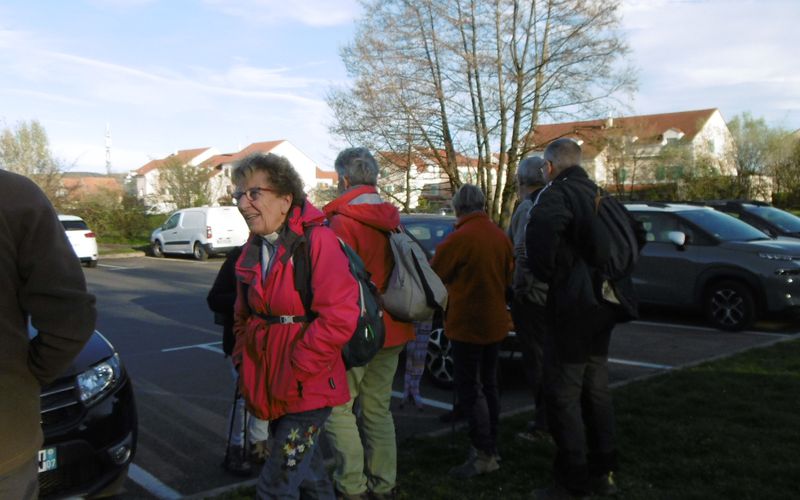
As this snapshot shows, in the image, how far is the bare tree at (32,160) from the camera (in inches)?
1359

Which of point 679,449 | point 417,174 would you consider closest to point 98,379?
point 679,449

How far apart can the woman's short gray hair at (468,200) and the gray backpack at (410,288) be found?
986 mm

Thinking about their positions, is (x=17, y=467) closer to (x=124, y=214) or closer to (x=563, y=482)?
(x=563, y=482)

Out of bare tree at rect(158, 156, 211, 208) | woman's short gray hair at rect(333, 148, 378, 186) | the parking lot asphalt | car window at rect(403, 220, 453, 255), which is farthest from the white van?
woman's short gray hair at rect(333, 148, 378, 186)

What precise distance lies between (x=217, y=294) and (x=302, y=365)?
2041 millimetres

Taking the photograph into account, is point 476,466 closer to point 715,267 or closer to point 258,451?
point 258,451

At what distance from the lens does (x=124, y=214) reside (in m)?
35.4

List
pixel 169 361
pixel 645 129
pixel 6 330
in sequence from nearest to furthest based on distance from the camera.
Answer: pixel 6 330, pixel 169 361, pixel 645 129

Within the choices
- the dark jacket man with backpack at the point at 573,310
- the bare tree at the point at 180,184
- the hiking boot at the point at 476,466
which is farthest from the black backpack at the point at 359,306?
the bare tree at the point at 180,184

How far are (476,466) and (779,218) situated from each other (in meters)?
12.3

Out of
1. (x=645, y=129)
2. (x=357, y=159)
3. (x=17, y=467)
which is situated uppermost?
(x=645, y=129)

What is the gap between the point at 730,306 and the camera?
382 inches

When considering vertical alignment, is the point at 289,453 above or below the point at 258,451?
above

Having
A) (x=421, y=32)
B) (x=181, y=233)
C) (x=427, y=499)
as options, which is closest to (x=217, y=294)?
(x=427, y=499)
